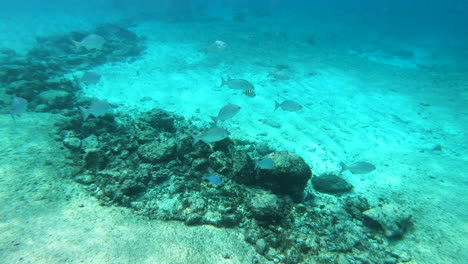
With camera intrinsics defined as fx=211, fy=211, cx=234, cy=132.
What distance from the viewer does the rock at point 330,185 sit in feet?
16.3

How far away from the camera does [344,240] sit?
3.49 m

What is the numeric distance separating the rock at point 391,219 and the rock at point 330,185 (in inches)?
37.1

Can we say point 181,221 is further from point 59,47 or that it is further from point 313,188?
point 59,47

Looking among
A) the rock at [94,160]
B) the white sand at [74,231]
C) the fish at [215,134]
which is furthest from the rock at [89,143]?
the fish at [215,134]

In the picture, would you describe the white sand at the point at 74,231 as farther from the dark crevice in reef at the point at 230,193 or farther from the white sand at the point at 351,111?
the white sand at the point at 351,111

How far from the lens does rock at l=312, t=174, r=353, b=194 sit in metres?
4.96

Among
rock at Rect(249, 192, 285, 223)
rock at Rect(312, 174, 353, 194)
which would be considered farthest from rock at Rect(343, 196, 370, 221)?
rock at Rect(249, 192, 285, 223)

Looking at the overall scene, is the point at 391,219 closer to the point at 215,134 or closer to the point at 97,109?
the point at 215,134

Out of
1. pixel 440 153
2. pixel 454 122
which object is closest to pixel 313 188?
pixel 440 153

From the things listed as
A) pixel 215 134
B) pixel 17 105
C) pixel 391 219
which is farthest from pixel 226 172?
pixel 17 105

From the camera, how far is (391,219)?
149 inches

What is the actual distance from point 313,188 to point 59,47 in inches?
752

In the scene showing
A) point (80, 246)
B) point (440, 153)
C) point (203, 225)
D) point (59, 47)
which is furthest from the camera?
point (59, 47)

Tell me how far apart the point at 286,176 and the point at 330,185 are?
58.6 inches
